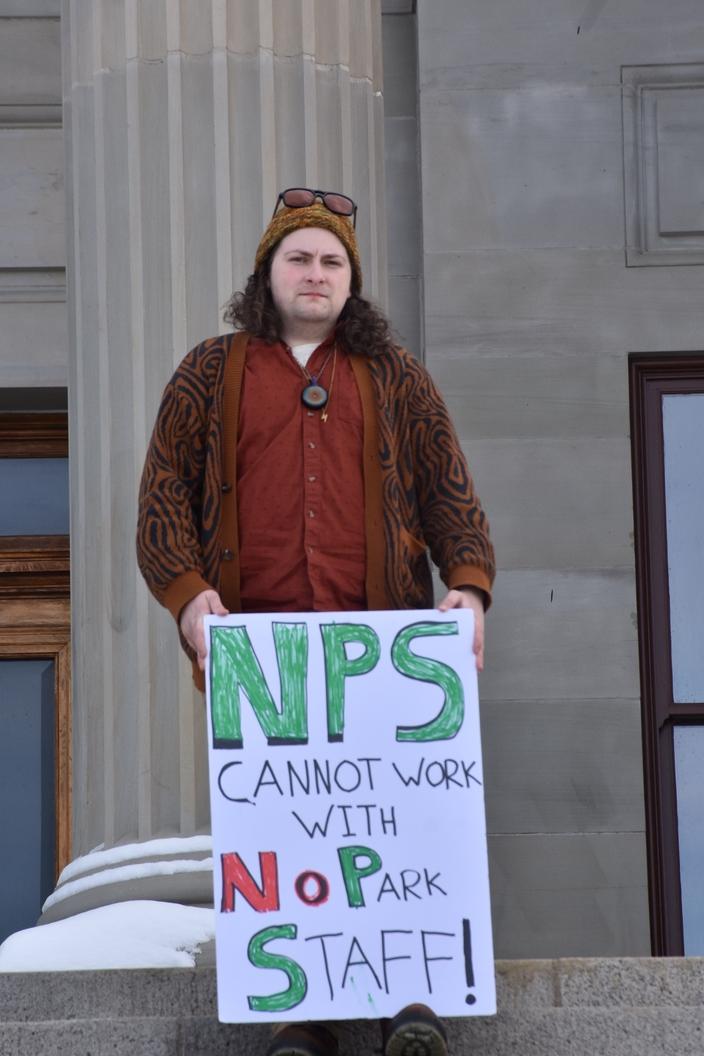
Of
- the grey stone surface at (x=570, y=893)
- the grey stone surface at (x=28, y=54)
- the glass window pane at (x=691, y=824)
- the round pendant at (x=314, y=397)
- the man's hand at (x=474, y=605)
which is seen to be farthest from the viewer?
the grey stone surface at (x=28, y=54)

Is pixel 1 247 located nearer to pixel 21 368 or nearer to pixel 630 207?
pixel 21 368

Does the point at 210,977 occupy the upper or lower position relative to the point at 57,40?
lower

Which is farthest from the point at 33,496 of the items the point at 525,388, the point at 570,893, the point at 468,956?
the point at 468,956

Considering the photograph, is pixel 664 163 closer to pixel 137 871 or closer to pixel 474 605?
pixel 137 871

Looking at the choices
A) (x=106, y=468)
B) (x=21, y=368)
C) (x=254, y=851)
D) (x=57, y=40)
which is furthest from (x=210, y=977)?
(x=57, y=40)

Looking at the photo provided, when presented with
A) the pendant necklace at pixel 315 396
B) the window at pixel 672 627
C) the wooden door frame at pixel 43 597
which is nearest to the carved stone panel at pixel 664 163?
the window at pixel 672 627

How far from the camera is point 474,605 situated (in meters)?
5.10

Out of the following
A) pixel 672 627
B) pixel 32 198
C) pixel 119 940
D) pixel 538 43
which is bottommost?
pixel 119 940

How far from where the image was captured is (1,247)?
375 inches

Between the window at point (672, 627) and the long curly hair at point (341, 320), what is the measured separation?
3.81 m

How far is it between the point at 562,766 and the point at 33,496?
2824mm

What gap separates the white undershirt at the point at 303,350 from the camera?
538 centimetres

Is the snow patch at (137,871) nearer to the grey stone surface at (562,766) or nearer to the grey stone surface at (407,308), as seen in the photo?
the grey stone surface at (562,766)

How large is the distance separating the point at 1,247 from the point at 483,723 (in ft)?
10.1
